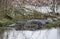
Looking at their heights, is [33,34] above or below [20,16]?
below

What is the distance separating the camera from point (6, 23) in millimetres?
2072

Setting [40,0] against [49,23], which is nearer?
[49,23]

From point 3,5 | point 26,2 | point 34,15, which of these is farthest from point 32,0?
point 3,5

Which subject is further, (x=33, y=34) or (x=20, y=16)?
(x=20, y=16)

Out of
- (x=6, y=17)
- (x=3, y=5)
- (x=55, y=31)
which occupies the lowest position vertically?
(x=55, y=31)

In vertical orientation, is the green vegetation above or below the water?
above

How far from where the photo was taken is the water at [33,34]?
2051 mm

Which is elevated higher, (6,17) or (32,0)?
(32,0)

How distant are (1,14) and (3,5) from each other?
0.13m

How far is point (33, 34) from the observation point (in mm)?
2074

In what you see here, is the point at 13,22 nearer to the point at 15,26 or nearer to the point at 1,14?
the point at 15,26

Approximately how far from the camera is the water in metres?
2.05

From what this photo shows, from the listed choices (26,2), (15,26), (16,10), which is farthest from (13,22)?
(26,2)

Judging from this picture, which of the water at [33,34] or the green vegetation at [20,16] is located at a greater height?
the green vegetation at [20,16]
